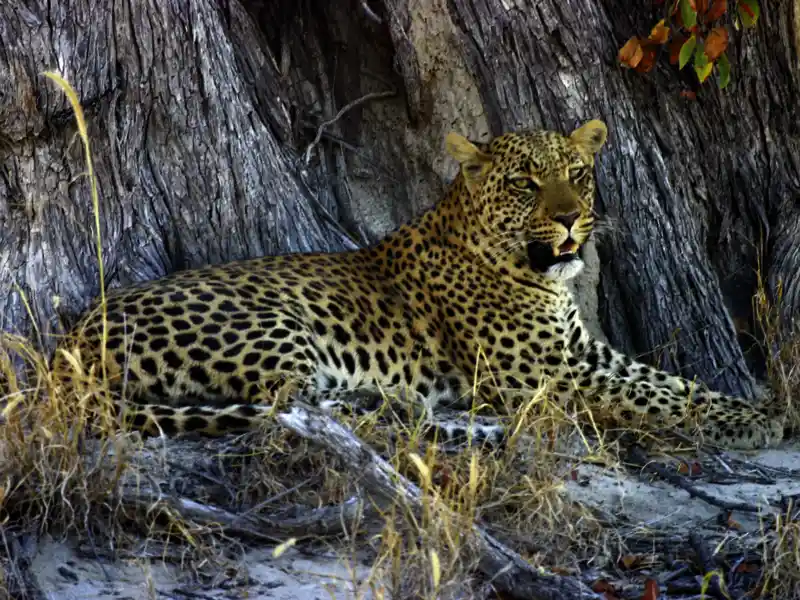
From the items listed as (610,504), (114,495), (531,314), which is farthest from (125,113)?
(610,504)

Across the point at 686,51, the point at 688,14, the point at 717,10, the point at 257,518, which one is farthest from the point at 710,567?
the point at 717,10

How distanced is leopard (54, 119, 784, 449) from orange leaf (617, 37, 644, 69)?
0.56m

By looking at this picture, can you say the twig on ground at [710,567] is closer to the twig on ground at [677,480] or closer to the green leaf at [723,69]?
the twig on ground at [677,480]

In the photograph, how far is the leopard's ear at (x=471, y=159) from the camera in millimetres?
6910

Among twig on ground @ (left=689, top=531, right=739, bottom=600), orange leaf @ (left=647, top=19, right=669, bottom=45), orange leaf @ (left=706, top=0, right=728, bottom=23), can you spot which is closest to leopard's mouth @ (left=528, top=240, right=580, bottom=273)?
orange leaf @ (left=647, top=19, right=669, bottom=45)

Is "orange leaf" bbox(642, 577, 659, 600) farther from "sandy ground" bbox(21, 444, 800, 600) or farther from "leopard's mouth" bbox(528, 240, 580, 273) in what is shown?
"leopard's mouth" bbox(528, 240, 580, 273)

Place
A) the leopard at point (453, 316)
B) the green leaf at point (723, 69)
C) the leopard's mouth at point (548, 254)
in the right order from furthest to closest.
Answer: the green leaf at point (723, 69) → the leopard's mouth at point (548, 254) → the leopard at point (453, 316)

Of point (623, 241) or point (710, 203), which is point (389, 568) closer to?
point (623, 241)

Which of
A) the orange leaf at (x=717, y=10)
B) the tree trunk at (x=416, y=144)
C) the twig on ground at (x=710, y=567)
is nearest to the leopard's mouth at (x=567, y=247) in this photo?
the tree trunk at (x=416, y=144)

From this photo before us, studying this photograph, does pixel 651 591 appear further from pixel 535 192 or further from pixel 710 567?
pixel 535 192

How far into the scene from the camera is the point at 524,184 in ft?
22.4

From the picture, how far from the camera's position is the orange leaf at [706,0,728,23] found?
23.5ft

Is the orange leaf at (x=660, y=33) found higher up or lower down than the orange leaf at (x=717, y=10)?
lower down

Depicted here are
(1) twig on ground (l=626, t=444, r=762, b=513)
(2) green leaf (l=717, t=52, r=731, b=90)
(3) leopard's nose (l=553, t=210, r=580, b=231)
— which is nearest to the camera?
(1) twig on ground (l=626, t=444, r=762, b=513)
